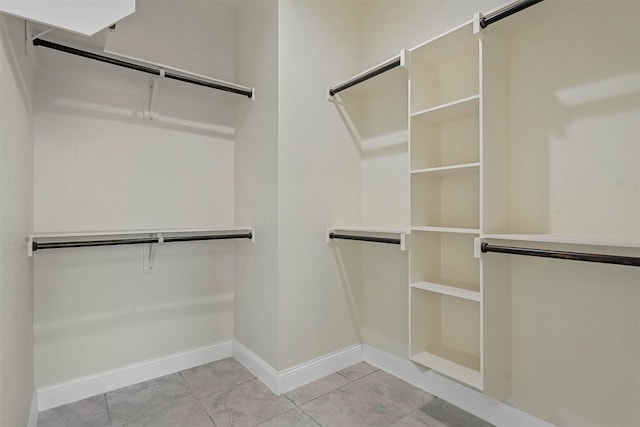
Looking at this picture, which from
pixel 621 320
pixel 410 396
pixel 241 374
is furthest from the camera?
pixel 241 374

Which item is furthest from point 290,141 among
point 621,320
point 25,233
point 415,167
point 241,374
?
point 621,320

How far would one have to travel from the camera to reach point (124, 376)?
211cm

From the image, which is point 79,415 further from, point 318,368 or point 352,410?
point 352,410

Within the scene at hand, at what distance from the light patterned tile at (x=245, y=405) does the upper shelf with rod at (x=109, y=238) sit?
99cm

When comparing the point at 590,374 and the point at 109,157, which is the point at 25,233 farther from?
the point at 590,374

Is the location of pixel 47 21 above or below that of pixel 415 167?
above

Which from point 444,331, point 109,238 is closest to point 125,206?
point 109,238

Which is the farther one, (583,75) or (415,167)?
(415,167)

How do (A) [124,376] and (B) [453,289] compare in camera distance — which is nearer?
(B) [453,289]

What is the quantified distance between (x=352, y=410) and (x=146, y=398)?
4.15 feet

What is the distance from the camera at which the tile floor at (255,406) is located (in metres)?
1.77

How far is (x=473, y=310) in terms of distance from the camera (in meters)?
1.87

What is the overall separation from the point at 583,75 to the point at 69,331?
308cm

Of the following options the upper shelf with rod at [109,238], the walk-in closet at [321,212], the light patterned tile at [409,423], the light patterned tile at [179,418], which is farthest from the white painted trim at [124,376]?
the light patterned tile at [409,423]
